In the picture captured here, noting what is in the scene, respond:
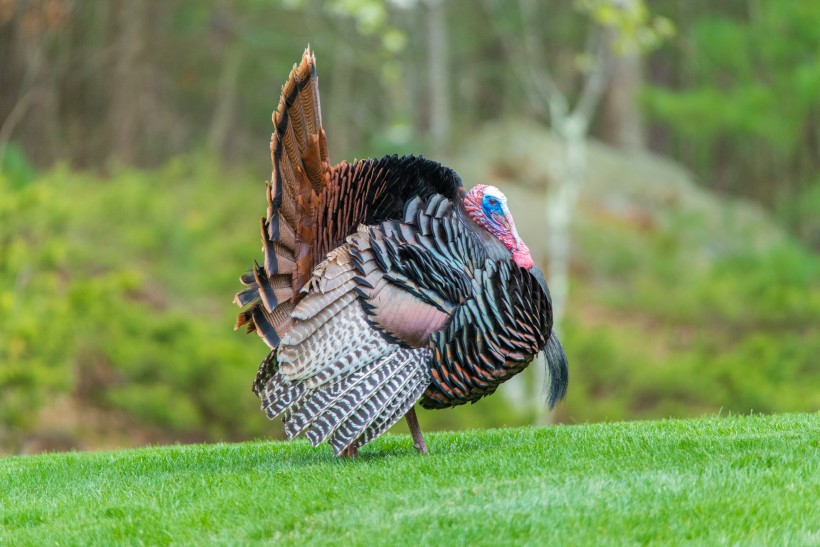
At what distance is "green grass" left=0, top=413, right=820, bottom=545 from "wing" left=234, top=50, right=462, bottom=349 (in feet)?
3.16

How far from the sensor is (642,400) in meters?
16.9

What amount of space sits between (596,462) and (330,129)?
18.4 metres

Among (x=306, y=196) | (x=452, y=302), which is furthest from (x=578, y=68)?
(x=452, y=302)

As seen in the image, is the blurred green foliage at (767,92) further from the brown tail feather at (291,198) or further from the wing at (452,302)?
the brown tail feather at (291,198)

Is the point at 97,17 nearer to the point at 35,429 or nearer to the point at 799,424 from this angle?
the point at 35,429

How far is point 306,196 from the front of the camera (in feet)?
20.7

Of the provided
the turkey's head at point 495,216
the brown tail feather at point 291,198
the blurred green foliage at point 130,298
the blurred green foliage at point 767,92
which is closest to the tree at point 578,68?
the blurred green foliage at point 767,92

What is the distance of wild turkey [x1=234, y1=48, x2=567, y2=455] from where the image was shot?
586 centimetres

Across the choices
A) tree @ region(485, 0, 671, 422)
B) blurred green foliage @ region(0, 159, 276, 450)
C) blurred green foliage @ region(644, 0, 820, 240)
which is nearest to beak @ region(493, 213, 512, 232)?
blurred green foliage @ region(0, 159, 276, 450)

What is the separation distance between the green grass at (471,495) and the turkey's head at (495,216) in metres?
1.13

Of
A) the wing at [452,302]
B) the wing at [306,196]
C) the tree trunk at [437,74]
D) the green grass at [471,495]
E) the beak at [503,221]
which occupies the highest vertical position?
the tree trunk at [437,74]

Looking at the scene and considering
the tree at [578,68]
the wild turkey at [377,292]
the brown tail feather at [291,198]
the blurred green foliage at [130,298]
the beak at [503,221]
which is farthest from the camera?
the tree at [578,68]

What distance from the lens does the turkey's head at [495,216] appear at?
20.6 feet

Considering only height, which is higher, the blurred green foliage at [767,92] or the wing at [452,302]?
the blurred green foliage at [767,92]
